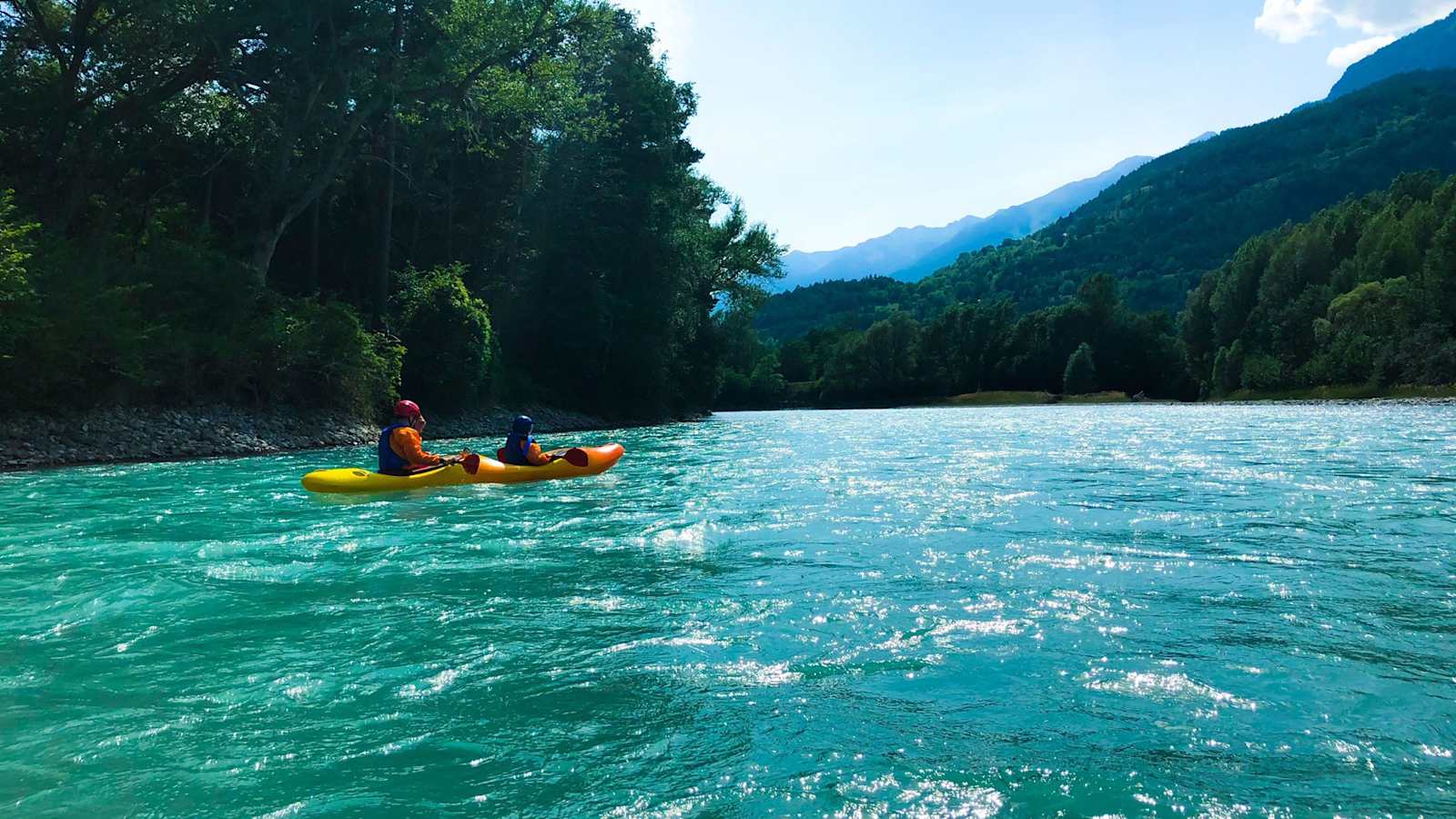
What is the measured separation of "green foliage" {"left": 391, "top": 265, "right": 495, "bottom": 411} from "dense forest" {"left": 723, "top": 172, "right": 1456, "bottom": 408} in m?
21.0

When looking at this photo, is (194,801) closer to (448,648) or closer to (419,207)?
(448,648)

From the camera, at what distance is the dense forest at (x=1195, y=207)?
13588 centimetres

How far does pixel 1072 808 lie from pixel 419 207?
3134cm

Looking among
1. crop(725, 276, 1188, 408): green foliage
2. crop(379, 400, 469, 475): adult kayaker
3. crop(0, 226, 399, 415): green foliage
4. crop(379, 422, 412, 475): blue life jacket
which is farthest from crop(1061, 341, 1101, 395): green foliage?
crop(379, 422, 412, 475): blue life jacket

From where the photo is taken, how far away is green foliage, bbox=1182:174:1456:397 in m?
49.2

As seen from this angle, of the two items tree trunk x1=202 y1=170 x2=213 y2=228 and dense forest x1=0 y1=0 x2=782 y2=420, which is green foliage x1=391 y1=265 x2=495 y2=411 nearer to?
dense forest x1=0 y1=0 x2=782 y2=420

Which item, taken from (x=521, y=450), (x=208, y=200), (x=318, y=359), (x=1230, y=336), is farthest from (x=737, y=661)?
(x=1230, y=336)

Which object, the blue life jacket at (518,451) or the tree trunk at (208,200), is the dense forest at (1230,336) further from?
the blue life jacket at (518,451)

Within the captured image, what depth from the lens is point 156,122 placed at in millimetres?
24203

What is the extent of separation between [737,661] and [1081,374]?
91232 millimetres

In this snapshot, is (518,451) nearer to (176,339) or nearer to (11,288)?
(11,288)

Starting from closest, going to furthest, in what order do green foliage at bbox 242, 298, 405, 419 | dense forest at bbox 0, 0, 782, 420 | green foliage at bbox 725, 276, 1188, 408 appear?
dense forest at bbox 0, 0, 782, 420, green foliage at bbox 242, 298, 405, 419, green foliage at bbox 725, 276, 1188, 408

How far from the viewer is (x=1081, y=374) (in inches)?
3455

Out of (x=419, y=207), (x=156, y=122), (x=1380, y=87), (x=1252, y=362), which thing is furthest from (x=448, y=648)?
(x=1380, y=87)
